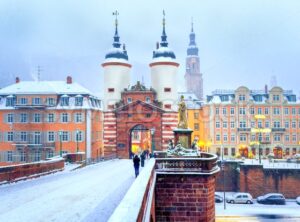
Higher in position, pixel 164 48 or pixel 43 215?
pixel 164 48

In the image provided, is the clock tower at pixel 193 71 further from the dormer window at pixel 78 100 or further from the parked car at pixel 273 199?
the parked car at pixel 273 199

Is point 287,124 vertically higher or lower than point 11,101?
lower

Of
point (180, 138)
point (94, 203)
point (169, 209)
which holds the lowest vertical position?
point (169, 209)

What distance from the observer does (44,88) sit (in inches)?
2060

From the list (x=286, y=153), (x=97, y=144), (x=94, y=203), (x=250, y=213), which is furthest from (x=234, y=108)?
(x=94, y=203)

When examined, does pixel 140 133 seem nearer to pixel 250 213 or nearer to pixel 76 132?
pixel 76 132

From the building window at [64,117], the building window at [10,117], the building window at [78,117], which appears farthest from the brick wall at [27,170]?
the building window at [10,117]

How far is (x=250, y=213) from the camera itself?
35.7m

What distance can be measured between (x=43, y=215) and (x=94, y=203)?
99.5 inches

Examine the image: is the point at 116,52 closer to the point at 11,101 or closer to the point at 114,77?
the point at 114,77

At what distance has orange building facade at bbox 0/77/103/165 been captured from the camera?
163ft

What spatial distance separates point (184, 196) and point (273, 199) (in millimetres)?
24501

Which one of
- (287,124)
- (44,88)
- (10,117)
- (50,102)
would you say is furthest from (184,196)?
(287,124)

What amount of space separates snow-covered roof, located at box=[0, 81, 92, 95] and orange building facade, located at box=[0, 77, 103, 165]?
132mm
